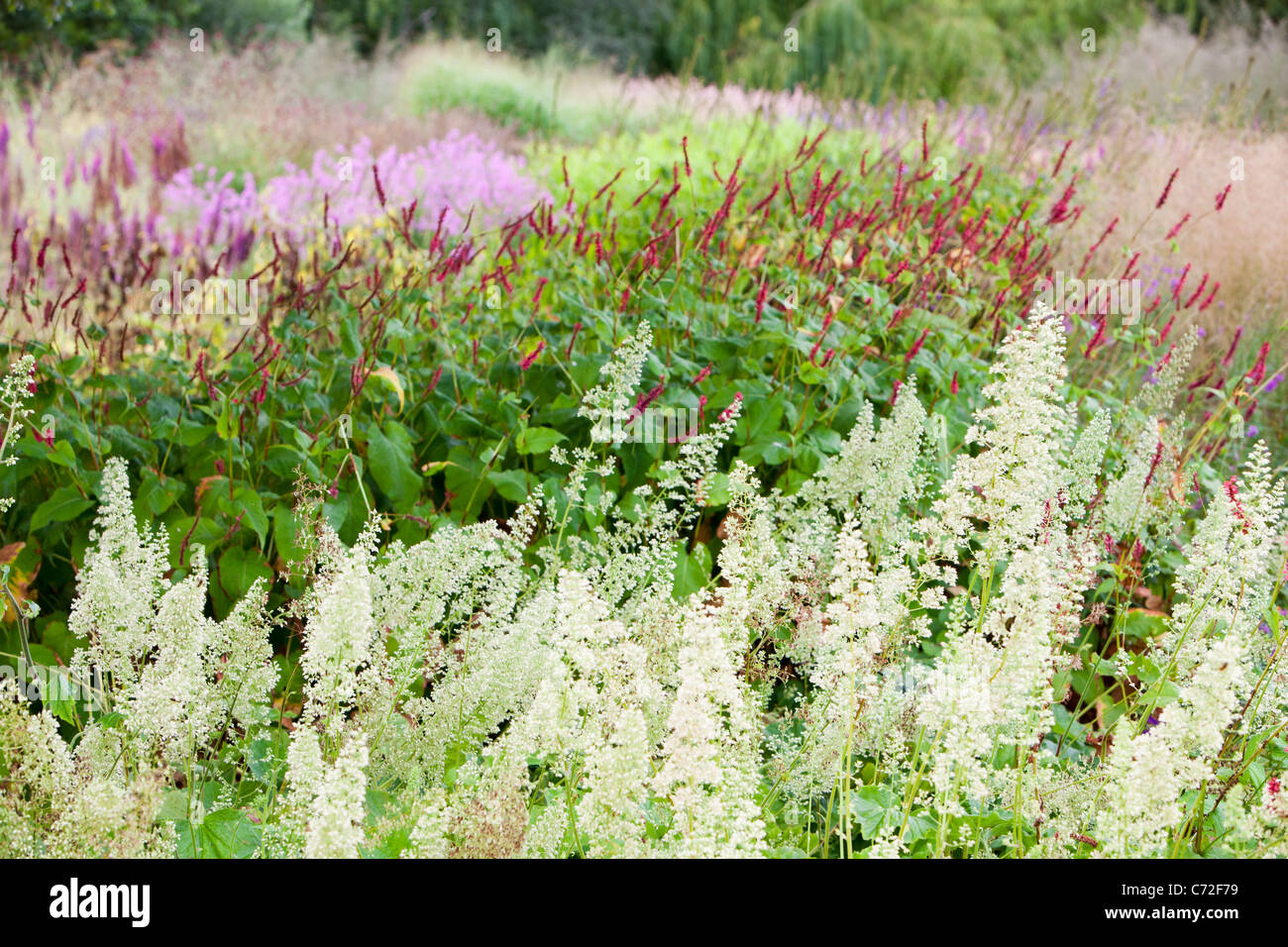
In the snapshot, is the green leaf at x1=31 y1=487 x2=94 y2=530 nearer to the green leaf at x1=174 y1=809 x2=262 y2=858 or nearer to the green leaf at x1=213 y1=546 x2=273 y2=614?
the green leaf at x1=213 y1=546 x2=273 y2=614

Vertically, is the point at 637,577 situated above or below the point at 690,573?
above

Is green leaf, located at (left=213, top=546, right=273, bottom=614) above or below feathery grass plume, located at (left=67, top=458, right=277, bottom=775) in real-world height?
below

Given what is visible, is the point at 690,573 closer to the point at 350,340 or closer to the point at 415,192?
the point at 350,340

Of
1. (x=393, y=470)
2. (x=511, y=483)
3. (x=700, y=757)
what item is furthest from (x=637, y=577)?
(x=700, y=757)

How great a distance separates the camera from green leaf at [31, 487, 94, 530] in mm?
2938

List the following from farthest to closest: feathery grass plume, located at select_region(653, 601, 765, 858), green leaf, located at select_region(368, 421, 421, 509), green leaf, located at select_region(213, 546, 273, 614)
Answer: green leaf, located at select_region(368, 421, 421, 509) → green leaf, located at select_region(213, 546, 273, 614) → feathery grass plume, located at select_region(653, 601, 765, 858)

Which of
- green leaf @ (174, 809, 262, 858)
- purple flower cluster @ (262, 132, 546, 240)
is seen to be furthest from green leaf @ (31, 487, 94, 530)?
purple flower cluster @ (262, 132, 546, 240)

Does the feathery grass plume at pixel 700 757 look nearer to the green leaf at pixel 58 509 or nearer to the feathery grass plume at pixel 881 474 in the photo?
the feathery grass plume at pixel 881 474

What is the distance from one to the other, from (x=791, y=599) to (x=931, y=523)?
2.39ft

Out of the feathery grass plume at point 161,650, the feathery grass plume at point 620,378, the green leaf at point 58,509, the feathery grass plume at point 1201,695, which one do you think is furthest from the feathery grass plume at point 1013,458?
the green leaf at point 58,509

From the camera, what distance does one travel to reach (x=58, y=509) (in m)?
2.95

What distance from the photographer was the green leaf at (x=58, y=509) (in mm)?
2938

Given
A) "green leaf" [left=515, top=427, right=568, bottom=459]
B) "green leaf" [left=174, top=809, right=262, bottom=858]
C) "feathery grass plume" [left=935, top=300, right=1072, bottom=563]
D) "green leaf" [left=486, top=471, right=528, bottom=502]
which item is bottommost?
"green leaf" [left=174, top=809, right=262, bottom=858]

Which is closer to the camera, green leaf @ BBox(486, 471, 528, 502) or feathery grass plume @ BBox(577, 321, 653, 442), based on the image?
feathery grass plume @ BBox(577, 321, 653, 442)
